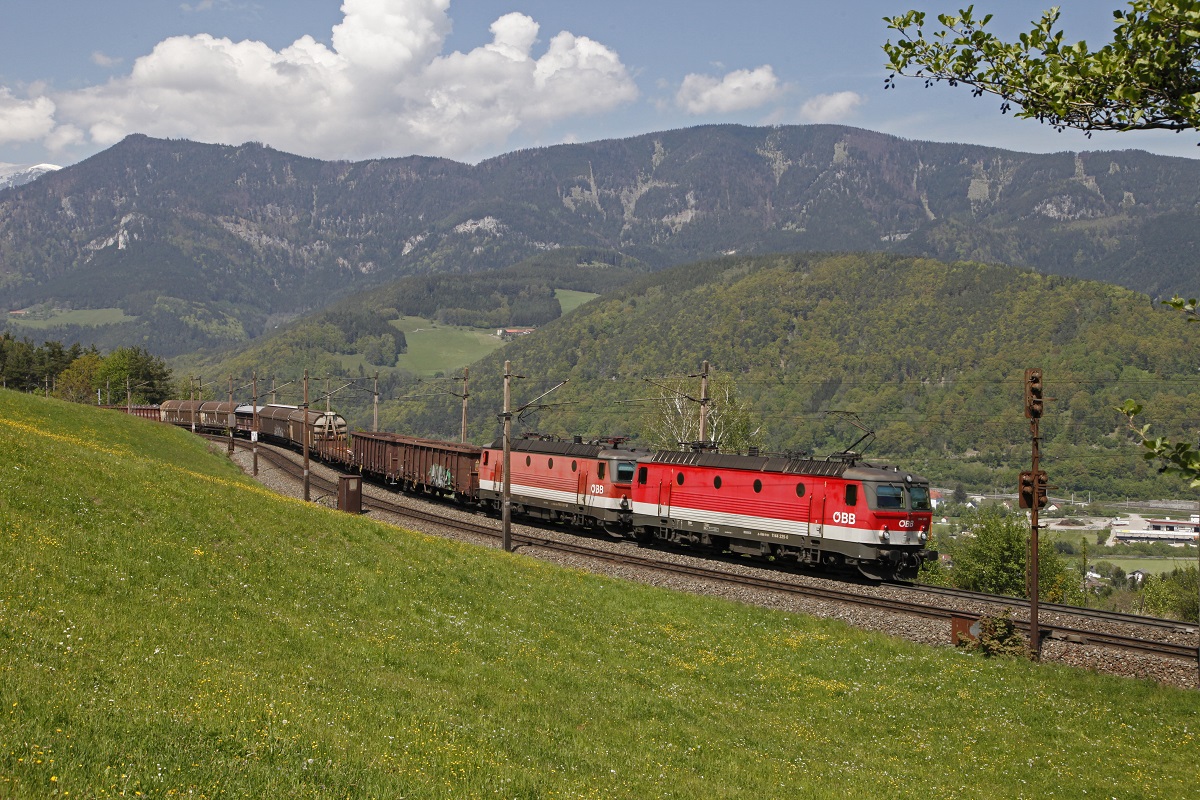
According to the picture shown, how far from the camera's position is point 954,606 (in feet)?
101

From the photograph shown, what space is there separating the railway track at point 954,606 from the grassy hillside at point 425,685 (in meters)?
3.98

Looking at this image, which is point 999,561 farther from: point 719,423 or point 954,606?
point 954,606

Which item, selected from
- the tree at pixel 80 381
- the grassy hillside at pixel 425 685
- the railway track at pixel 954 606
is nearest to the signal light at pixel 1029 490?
the railway track at pixel 954 606

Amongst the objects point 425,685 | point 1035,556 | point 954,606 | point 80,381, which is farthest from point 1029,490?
point 80,381

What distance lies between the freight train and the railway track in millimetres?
1891

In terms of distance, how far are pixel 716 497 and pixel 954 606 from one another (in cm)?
1179

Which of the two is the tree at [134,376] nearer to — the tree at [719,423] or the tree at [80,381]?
the tree at [80,381]

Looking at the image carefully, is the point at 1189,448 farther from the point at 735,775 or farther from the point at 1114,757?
the point at 1114,757

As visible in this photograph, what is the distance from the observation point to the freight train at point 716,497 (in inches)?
1389

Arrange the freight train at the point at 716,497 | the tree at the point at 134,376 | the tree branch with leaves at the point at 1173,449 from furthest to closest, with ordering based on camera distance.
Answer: the tree at the point at 134,376, the freight train at the point at 716,497, the tree branch with leaves at the point at 1173,449

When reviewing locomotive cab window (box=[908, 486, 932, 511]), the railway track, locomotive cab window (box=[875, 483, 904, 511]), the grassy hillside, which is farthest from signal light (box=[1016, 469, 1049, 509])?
locomotive cab window (box=[908, 486, 932, 511])

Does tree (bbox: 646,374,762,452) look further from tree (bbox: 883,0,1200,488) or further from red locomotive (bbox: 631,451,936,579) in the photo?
tree (bbox: 883,0,1200,488)

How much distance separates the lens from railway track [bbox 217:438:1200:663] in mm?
25531

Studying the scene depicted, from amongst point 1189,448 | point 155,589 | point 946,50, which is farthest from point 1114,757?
point 155,589
